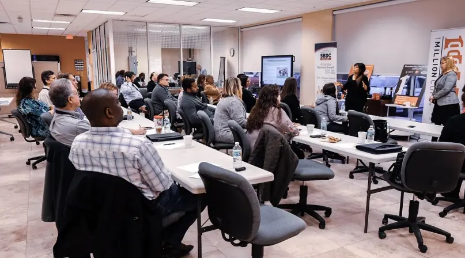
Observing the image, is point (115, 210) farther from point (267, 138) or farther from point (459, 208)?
point (459, 208)

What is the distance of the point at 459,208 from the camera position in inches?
146

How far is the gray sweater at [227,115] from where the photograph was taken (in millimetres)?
4297

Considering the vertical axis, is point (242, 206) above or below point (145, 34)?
below

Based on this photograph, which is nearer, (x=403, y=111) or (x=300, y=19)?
(x=403, y=111)

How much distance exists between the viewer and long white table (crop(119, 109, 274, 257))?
2291 millimetres

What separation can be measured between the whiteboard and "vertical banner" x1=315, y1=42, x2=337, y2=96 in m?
9.87

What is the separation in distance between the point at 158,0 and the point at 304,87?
4419 millimetres

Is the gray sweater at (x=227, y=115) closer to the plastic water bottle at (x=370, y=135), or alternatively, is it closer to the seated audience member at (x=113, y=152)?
the plastic water bottle at (x=370, y=135)

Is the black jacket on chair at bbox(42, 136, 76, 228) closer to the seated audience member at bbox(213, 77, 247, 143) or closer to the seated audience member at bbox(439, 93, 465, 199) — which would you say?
the seated audience member at bbox(213, 77, 247, 143)

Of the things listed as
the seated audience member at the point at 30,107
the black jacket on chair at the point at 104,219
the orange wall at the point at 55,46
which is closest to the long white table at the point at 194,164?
the black jacket on chair at the point at 104,219

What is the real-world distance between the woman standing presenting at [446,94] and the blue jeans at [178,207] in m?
4.58

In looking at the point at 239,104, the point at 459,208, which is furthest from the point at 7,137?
the point at 459,208

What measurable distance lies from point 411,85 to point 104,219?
677 cm

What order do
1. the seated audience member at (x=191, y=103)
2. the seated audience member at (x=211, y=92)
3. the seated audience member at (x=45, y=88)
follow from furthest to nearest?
the seated audience member at (x=211, y=92)
the seated audience member at (x=45, y=88)
the seated audience member at (x=191, y=103)
